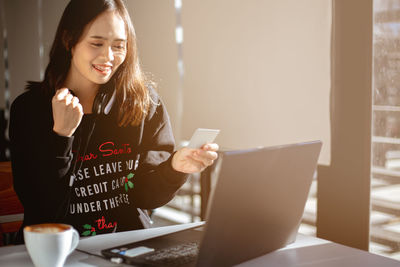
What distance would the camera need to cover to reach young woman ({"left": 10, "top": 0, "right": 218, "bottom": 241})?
1.27 m

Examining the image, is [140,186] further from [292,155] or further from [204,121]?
[204,121]

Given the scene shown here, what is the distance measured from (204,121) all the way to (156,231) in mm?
1270

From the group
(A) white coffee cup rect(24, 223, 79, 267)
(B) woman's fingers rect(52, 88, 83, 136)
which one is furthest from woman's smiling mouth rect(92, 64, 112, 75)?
(A) white coffee cup rect(24, 223, 79, 267)

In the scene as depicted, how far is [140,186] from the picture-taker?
1560 mm

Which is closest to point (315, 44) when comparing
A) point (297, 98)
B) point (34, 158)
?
point (297, 98)

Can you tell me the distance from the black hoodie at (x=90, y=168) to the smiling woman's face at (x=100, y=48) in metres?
0.15

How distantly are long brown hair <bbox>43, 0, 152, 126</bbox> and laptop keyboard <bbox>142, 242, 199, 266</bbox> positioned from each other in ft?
2.18

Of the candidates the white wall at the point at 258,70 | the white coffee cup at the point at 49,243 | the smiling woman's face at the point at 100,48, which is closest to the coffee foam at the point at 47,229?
the white coffee cup at the point at 49,243

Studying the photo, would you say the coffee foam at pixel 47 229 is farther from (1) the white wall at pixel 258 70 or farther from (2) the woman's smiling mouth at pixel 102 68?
(1) the white wall at pixel 258 70

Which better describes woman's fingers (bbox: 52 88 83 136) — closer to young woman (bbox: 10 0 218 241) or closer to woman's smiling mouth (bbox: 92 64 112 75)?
young woman (bbox: 10 0 218 241)

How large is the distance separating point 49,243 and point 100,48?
30.6 inches

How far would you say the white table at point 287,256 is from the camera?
96cm

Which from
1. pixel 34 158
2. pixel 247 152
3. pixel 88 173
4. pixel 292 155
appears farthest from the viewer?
pixel 88 173

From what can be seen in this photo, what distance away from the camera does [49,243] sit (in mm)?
837
